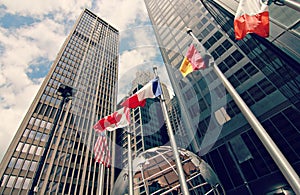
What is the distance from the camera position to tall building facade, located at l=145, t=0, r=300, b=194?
15391mm

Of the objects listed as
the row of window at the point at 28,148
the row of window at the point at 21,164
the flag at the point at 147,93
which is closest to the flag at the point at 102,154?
the flag at the point at 147,93

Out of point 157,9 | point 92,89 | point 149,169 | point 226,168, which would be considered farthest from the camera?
point 92,89

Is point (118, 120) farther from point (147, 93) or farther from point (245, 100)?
point (245, 100)

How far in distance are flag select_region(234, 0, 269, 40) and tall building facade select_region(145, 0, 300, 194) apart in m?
3.00

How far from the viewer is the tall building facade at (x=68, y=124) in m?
40.1

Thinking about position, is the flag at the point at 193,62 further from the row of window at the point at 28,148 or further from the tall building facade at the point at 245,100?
the row of window at the point at 28,148

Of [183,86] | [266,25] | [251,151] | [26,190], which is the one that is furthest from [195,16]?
[26,190]

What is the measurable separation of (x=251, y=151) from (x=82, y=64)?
223ft

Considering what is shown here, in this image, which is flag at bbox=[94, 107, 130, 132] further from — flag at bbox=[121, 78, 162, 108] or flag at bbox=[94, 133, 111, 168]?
flag at bbox=[94, 133, 111, 168]

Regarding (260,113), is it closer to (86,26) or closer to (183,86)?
(183,86)

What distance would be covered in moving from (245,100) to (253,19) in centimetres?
1724

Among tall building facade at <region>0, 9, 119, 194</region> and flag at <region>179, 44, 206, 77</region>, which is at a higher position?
tall building facade at <region>0, 9, 119, 194</region>

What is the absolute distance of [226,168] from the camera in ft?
71.7

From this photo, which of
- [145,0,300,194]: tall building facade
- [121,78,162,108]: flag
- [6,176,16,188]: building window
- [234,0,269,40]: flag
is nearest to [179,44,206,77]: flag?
[145,0,300,194]: tall building facade
